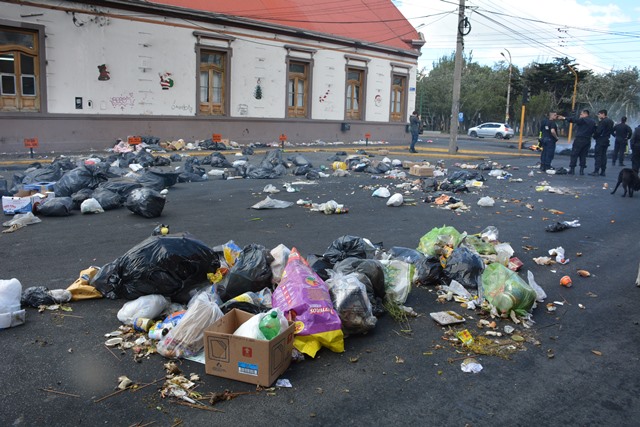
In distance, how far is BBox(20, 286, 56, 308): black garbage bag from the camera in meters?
4.55

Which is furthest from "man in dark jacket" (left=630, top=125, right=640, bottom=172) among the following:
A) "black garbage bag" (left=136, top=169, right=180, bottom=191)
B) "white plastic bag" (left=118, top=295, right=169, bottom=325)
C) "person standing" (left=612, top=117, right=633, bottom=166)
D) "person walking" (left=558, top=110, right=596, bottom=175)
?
"white plastic bag" (left=118, top=295, right=169, bottom=325)

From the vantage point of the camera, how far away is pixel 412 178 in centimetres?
1430

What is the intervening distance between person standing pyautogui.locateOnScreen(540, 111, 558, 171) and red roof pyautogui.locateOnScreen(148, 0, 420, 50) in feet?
44.2

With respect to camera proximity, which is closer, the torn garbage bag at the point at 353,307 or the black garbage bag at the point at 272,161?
the torn garbage bag at the point at 353,307

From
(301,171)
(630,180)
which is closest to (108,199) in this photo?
(301,171)

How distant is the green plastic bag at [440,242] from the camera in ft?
20.0

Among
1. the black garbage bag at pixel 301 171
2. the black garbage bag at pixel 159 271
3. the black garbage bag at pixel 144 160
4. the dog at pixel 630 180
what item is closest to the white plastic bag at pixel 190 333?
the black garbage bag at pixel 159 271

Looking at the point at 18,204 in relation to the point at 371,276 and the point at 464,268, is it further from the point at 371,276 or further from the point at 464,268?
the point at 464,268

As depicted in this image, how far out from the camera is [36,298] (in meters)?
4.57

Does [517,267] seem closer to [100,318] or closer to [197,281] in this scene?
[197,281]

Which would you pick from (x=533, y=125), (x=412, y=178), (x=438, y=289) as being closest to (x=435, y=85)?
(x=533, y=125)

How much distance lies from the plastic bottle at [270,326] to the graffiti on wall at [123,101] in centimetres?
1781

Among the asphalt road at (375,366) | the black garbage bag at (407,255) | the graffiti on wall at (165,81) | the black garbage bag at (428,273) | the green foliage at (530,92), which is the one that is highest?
the green foliage at (530,92)

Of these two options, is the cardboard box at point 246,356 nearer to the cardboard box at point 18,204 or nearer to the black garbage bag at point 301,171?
the cardboard box at point 18,204
